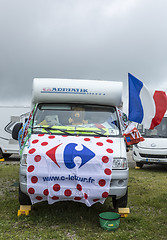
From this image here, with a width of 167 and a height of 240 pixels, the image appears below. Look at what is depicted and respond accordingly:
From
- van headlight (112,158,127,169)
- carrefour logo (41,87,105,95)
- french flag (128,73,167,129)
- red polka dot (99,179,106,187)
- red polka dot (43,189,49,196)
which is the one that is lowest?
red polka dot (43,189,49,196)

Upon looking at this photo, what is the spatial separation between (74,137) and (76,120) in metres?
0.67

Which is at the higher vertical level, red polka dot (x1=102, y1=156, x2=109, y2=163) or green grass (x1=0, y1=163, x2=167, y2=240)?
red polka dot (x1=102, y1=156, x2=109, y2=163)

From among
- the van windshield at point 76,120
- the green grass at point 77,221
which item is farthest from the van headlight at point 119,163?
the green grass at point 77,221

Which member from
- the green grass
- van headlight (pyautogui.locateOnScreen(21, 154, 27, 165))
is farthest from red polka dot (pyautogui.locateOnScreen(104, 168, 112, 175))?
van headlight (pyautogui.locateOnScreen(21, 154, 27, 165))

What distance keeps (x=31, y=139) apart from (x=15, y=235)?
5.40 ft

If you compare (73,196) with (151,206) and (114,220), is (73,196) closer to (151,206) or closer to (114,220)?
(114,220)

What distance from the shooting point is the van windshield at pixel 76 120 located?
17.4 feet

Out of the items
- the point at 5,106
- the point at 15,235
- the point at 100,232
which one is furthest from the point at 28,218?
the point at 5,106

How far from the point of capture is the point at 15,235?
4.27 metres

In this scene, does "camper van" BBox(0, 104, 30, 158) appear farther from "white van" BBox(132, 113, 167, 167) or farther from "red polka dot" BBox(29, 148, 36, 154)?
"red polka dot" BBox(29, 148, 36, 154)

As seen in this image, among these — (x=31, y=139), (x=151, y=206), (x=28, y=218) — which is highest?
(x=31, y=139)

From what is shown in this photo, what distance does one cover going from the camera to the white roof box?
5.80 meters

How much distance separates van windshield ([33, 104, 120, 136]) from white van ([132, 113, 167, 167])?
6.10m

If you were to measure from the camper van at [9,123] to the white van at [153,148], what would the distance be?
6.15 metres
